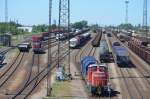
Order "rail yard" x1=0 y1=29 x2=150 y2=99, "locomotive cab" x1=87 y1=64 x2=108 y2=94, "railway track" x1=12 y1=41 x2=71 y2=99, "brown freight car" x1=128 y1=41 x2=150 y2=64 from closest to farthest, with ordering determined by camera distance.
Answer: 1. "locomotive cab" x1=87 y1=64 x2=108 y2=94
2. "rail yard" x1=0 y1=29 x2=150 y2=99
3. "railway track" x1=12 y1=41 x2=71 y2=99
4. "brown freight car" x1=128 y1=41 x2=150 y2=64

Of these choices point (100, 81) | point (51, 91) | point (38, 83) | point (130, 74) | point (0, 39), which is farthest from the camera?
point (0, 39)

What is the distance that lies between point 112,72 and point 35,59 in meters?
19.3

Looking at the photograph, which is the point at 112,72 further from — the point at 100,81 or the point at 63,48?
the point at 63,48

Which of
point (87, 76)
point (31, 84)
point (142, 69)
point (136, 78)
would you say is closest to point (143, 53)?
point (142, 69)

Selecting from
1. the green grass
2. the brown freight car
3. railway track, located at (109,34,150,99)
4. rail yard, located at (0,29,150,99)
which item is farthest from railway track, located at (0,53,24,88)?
the brown freight car

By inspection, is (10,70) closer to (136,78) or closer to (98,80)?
(136,78)

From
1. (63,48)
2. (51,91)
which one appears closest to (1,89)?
(51,91)

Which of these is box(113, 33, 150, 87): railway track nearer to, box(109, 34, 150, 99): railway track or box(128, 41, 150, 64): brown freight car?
box(109, 34, 150, 99): railway track

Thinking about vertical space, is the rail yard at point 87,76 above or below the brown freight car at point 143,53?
below

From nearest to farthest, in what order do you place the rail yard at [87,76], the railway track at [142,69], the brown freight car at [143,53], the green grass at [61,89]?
1. the rail yard at [87,76]
2. the green grass at [61,89]
3. the railway track at [142,69]
4. the brown freight car at [143,53]

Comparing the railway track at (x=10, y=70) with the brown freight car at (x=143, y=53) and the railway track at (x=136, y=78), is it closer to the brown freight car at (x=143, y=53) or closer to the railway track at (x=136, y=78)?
the railway track at (x=136, y=78)

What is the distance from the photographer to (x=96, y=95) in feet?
131

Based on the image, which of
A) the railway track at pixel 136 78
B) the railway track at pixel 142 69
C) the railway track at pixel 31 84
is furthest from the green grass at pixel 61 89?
the railway track at pixel 142 69

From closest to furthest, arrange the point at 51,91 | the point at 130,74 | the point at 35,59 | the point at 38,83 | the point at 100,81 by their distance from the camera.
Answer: the point at 100,81 → the point at 51,91 → the point at 38,83 → the point at 130,74 → the point at 35,59
